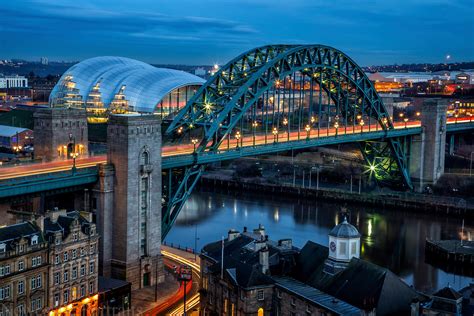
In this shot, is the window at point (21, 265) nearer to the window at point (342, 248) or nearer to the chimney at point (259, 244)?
the chimney at point (259, 244)

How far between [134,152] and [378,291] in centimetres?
1485

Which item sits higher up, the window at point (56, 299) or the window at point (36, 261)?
the window at point (36, 261)

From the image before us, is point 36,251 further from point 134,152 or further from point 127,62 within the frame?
point 127,62

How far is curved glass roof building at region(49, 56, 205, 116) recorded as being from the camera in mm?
87375

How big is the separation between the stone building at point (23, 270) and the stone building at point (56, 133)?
35.0ft

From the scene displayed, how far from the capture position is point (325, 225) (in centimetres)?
5791

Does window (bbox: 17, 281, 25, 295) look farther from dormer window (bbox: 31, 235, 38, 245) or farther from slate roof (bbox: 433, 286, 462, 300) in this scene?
slate roof (bbox: 433, 286, 462, 300)

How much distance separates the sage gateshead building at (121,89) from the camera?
8725 cm

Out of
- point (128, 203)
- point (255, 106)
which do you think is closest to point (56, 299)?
point (128, 203)

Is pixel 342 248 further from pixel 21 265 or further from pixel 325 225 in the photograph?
pixel 325 225

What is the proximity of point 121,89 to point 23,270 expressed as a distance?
59.8 m

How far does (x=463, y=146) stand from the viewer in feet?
294

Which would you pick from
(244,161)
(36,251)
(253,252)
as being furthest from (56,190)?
(244,161)

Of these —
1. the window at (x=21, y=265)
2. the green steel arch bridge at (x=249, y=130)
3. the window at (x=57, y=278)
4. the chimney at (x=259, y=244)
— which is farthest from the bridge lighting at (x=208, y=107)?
the window at (x=21, y=265)
